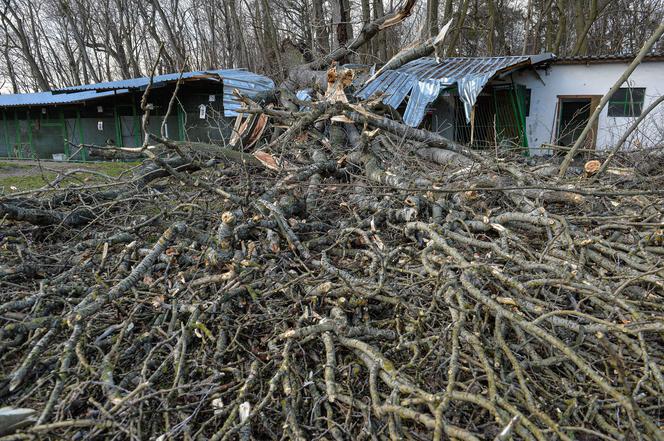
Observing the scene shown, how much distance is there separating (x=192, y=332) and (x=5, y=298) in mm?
1609

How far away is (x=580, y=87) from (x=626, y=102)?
3.90 ft

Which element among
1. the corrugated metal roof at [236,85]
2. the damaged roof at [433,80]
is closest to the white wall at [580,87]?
the damaged roof at [433,80]

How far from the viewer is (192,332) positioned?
2.65 meters

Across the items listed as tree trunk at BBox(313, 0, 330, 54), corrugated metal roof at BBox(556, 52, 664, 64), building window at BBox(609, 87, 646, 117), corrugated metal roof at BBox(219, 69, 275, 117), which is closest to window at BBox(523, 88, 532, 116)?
corrugated metal roof at BBox(556, 52, 664, 64)

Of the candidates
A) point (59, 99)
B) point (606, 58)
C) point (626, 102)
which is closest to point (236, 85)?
point (59, 99)

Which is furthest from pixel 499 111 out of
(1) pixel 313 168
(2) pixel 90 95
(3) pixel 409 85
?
(2) pixel 90 95

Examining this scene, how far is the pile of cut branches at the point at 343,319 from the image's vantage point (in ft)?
7.05

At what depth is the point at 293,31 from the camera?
19062 mm

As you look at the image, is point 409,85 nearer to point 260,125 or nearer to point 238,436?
point 260,125

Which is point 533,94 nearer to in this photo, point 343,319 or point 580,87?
point 580,87

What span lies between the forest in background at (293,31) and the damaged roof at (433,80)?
2.79 feet

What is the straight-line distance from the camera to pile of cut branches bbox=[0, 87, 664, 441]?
2.15 m

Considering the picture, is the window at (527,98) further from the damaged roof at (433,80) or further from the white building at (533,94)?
the damaged roof at (433,80)

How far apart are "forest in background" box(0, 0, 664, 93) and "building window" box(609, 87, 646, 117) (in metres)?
4.39
